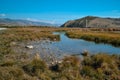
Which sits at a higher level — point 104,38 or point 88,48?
point 104,38

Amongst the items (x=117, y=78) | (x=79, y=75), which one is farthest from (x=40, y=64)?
(x=117, y=78)

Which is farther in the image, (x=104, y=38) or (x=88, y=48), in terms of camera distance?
(x=104, y=38)

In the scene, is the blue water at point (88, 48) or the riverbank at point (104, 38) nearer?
the blue water at point (88, 48)

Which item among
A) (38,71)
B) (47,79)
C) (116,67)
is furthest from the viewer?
(116,67)

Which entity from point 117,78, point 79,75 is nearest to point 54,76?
point 79,75

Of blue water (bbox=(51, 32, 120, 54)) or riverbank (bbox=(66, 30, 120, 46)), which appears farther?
riverbank (bbox=(66, 30, 120, 46))

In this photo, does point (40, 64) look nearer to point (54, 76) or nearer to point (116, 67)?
point (54, 76)

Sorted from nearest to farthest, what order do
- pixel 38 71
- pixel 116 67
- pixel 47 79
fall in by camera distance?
1. pixel 47 79
2. pixel 38 71
3. pixel 116 67

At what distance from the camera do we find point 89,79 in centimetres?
1405

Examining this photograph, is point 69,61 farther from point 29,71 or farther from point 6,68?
point 6,68

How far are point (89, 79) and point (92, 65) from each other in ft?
8.80

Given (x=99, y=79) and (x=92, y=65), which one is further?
(x=92, y=65)

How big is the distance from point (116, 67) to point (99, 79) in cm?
225

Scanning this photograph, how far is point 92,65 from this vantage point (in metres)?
16.6
